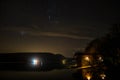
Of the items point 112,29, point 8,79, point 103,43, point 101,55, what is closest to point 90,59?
point 101,55

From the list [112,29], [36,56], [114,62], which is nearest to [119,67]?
[114,62]

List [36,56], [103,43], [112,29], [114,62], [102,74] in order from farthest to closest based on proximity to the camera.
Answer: [36,56] → [112,29] → [103,43] → [114,62] → [102,74]

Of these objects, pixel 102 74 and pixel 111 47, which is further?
pixel 111 47

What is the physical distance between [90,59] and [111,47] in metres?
2.51

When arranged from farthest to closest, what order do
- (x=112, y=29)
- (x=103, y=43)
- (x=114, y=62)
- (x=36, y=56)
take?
(x=36, y=56) → (x=112, y=29) → (x=103, y=43) → (x=114, y=62)

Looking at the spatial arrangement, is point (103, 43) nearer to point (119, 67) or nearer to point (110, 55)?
point (110, 55)

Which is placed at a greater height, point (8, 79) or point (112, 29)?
point (112, 29)

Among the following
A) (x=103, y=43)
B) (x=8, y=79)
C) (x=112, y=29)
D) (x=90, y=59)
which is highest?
(x=112, y=29)

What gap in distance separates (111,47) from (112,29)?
365cm

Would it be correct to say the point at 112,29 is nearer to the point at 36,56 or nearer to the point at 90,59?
the point at 90,59

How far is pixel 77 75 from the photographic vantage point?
891 inches

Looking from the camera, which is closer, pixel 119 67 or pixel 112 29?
pixel 119 67

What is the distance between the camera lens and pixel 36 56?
47.1 meters

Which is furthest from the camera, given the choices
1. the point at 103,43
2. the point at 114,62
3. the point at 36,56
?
the point at 36,56
